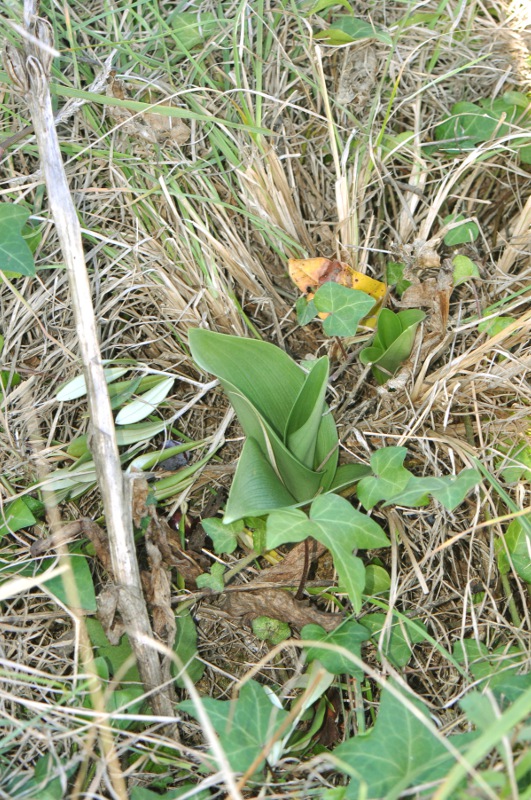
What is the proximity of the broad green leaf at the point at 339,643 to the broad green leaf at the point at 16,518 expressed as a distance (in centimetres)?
65

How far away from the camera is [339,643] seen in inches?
52.0

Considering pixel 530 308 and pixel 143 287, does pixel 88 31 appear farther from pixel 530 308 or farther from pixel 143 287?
pixel 530 308

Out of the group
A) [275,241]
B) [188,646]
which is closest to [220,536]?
[188,646]

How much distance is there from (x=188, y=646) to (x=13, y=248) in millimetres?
966

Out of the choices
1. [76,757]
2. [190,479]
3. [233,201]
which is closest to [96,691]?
[76,757]

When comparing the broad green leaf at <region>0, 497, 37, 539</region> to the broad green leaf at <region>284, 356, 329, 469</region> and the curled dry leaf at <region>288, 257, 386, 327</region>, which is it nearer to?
the broad green leaf at <region>284, 356, 329, 469</region>

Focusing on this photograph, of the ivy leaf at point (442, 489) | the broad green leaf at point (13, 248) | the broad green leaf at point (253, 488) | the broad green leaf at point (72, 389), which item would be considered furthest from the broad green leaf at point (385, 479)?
the broad green leaf at point (13, 248)

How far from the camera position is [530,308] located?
5.30 feet

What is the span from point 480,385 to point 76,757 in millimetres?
1090

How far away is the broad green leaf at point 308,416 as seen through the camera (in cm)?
129

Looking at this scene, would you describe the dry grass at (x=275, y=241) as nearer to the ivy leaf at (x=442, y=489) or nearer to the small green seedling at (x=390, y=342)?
the small green seedling at (x=390, y=342)

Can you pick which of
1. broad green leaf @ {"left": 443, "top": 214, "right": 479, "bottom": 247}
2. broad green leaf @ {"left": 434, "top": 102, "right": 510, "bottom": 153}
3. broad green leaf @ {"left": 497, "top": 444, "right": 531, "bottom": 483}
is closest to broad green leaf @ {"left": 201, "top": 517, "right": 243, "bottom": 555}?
broad green leaf @ {"left": 497, "top": 444, "right": 531, "bottom": 483}

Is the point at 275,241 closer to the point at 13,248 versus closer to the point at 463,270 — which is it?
the point at 463,270

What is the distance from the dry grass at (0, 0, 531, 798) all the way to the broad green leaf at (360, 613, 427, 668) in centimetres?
5
